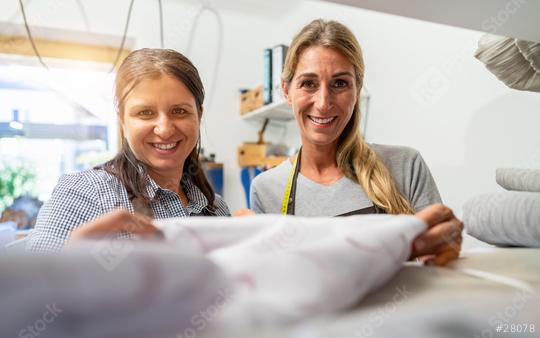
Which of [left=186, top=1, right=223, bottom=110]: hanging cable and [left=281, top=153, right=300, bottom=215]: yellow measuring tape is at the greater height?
[left=186, top=1, right=223, bottom=110]: hanging cable

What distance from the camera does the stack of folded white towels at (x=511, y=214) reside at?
0.48 metres

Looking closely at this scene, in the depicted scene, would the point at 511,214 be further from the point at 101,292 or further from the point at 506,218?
the point at 101,292

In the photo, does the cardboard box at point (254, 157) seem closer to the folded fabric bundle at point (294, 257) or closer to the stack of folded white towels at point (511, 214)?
the stack of folded white towels at point (511, 214)

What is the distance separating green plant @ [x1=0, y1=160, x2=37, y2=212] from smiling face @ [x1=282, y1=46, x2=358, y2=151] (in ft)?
6.16

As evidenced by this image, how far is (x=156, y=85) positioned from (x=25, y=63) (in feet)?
6.25

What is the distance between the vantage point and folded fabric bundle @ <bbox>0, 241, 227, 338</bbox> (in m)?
0.18

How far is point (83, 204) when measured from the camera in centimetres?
63

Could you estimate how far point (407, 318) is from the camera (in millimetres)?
234

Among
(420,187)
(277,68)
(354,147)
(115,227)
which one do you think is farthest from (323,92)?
(277,68)

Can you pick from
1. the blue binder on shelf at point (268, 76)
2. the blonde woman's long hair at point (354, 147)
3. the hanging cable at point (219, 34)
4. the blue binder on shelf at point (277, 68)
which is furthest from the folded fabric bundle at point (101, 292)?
the hanging cable at point (219, 34)

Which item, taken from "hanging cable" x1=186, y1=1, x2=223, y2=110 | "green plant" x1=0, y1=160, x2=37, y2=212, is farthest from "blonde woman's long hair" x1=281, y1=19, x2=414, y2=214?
"green plant" x1=0, y1=160, x2=37, y2=212

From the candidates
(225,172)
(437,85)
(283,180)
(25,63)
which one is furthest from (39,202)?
(437,85)

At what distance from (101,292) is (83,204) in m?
0.49

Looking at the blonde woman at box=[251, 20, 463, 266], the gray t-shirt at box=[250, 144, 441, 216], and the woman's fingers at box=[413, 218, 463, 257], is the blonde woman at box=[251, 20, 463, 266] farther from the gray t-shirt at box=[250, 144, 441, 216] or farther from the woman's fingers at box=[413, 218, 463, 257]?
the woman's fingers at box=[413, 218, 463, 257]
